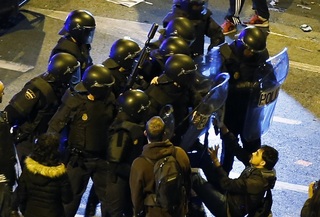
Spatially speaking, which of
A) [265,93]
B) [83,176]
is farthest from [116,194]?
[265,93]

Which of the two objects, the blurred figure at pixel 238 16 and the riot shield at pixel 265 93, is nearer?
the riot shield at pixel 265 93

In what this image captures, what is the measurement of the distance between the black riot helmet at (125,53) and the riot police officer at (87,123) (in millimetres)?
504

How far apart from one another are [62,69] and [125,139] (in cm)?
97

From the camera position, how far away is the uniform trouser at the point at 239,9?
1126cm

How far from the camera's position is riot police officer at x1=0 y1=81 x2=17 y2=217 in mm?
5855

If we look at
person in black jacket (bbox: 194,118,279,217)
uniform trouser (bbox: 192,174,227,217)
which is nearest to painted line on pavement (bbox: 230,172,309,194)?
person in black jacket (bbox: 194,118,279,217)

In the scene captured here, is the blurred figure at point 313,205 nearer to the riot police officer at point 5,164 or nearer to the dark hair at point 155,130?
the dark hair at point 155,130

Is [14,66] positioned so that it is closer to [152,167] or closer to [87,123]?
[87,123]

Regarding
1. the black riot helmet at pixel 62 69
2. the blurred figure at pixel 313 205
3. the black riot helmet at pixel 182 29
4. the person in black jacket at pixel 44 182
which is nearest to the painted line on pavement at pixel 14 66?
the black riot helmet at pixel 182 29

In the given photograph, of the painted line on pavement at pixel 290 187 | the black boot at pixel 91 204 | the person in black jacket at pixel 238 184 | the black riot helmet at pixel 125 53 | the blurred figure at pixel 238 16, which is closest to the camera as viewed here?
the person in black jacket at pixel 238 184

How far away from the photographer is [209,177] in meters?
6.80

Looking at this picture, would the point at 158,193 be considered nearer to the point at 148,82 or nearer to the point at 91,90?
the point at 91,90

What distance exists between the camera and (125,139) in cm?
614

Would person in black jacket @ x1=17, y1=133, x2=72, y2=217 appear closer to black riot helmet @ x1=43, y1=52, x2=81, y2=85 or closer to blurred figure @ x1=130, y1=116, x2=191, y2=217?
blurred figure @ x1=130, y1=116, x2=191, y2=217
